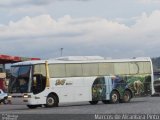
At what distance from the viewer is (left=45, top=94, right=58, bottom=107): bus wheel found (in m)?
34.6

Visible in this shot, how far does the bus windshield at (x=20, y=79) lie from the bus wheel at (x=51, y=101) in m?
1.55

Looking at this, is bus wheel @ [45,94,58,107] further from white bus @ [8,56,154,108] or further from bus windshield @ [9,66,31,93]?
bus windshield @ [9,66,31,93]

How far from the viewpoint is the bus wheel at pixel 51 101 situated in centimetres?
3456

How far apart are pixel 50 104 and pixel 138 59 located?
8.06 meters

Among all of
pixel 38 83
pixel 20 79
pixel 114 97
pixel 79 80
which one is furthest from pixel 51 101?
pixel 114 97

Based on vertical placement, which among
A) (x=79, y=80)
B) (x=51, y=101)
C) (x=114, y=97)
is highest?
(x=79, y=80)

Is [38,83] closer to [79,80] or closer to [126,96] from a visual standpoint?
[79,80]

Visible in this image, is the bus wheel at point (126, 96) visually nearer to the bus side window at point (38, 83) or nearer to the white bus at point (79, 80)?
the white bus at point (79, 80)

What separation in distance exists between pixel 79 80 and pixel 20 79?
13.3ft

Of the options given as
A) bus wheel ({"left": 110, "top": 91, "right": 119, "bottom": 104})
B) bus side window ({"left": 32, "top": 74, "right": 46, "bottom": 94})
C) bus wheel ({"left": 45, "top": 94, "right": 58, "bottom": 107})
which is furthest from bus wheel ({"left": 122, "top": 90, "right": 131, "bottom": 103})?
bus side window ({"left": 32, "top": 74, "right": 46, "bottom": 94})

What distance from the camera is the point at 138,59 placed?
39.3m

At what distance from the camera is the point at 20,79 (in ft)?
113

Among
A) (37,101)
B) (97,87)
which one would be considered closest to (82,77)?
(97,87)

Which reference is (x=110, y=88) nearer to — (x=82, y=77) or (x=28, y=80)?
(x=82, y=77)
